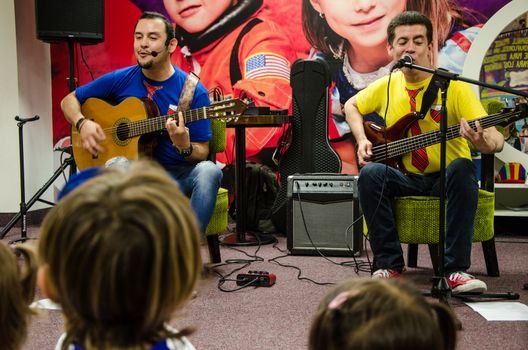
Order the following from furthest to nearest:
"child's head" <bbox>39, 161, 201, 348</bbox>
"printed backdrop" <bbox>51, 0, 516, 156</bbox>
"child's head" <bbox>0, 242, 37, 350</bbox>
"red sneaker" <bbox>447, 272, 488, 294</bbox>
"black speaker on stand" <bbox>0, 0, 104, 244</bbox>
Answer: "printed backdrop" <bbox>51, 0, 516, 156</bbox>
"black speaker on stand" <bbox>0, 0, 104, 244</bbox>
"red sneaker" <bbox>447, 272, 488, 294</bbox>
"child's head" <bbox>0, 242, 37, 350</bbox>
"child's head" <bbox>39, 161, 201, 348</bbox>

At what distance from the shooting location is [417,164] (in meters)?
2.69

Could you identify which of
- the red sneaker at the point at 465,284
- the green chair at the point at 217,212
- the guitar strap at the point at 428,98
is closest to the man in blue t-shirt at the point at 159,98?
the green chair at the point at 217,212

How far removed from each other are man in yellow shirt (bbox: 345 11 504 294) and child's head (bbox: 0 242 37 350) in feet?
6.19

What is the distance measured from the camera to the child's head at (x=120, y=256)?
67 centimetres

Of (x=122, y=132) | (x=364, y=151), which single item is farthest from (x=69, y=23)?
(x=364, y=151)

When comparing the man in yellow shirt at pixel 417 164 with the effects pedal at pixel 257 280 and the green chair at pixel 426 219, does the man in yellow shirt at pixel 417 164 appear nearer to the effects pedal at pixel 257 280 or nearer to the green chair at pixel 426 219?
the green chair at pixel 426 219

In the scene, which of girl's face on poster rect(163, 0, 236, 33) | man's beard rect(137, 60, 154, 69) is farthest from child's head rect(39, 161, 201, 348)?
girl's face on poster rect(163, 0, 236, 33)

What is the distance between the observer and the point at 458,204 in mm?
2504

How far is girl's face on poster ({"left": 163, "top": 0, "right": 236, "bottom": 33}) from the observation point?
4641mm

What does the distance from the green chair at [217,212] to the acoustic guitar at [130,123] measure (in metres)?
0.44

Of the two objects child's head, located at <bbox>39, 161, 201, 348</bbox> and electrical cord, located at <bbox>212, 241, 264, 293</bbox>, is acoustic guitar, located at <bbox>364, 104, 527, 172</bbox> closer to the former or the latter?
electrical cord, located at <bbox>212, 241, 264, 293</bbox>

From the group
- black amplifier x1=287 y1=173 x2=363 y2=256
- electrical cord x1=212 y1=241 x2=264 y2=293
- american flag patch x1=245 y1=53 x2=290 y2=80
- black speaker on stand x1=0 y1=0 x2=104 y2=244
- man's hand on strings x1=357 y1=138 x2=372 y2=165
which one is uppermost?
black speaker on stand x1=0 y1=0 x2=104 y2=244

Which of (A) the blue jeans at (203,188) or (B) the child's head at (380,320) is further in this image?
(A) the blue jeans at (203,188)

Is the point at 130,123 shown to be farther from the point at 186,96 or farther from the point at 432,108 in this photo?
the point at 432,108
